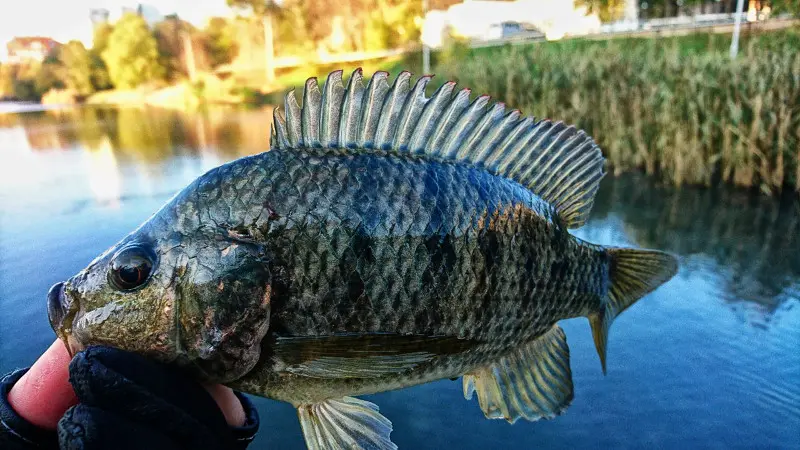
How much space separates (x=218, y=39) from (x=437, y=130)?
26.2m

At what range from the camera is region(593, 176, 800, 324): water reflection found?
3006 mm

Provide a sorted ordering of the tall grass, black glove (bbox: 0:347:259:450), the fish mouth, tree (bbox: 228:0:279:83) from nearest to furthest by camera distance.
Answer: black glove (bbox: 0:347:259:450), the fish mouth, the tall grass, tree (bbox: 228:0:279:83)

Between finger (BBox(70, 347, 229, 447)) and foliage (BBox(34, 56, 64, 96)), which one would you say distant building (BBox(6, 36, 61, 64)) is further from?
finger (BBox(70, 347, 229, 447))

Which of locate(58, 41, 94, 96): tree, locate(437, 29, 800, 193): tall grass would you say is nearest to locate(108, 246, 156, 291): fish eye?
locate(437, 29, 800, 193): tall grass

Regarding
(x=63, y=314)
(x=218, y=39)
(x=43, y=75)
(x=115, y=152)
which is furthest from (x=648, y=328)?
(x=218, y=39)

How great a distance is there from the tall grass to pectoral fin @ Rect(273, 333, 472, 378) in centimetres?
458

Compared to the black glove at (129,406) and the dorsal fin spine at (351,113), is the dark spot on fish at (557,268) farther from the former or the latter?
the black glove at (129,406)

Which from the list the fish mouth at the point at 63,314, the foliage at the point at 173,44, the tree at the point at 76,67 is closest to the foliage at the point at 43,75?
the tree at the point at 76,67

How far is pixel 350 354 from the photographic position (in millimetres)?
899

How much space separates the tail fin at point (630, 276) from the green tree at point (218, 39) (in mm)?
25887

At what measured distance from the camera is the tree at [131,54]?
21.5m

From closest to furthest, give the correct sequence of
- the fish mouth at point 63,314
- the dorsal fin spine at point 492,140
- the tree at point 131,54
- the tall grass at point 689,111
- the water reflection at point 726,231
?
the fish mouth at point 63,314
the dorsal fin spine at point 492,140
the water reflection at point 726,231
the tall grass at point 689,111
the tree at point 131,54

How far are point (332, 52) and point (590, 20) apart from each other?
46.1ft

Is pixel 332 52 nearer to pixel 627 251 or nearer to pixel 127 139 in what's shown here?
pixel 127 139
